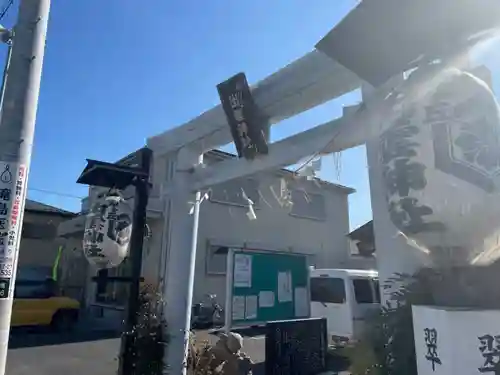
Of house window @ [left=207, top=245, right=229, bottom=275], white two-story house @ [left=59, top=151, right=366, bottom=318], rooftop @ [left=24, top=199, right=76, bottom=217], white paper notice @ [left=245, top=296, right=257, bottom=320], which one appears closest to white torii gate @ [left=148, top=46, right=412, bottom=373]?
white paper notice @ [left=245, top=296, right=257, bottom=320]

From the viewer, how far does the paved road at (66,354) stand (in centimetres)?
757

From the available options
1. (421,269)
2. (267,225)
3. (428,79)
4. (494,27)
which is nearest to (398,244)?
(421,269)

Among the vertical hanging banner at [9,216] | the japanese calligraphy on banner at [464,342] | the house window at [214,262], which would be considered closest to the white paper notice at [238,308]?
the vertical hanging banner at [9,216]

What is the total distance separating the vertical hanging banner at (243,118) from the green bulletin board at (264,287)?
2306 mm

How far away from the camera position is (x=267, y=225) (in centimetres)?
1426

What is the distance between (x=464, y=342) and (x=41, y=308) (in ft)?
42.3

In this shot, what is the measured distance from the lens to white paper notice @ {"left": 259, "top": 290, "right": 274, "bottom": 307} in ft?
20.2

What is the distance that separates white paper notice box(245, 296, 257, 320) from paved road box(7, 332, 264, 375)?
4.77ft

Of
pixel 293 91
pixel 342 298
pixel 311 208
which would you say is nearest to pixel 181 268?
pixel 293 91

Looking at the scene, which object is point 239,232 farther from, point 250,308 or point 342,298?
point 250,308

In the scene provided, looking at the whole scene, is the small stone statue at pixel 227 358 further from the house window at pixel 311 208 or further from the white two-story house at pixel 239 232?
the house window at pixel 311 208

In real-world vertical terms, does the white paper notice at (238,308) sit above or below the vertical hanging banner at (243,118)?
below

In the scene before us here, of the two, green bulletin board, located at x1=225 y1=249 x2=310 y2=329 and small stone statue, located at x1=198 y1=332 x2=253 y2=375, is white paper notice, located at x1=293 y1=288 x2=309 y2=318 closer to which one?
green bulletin board, located at x1=225 y1=249 x2=310 y2=329

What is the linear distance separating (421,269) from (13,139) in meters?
3.25
